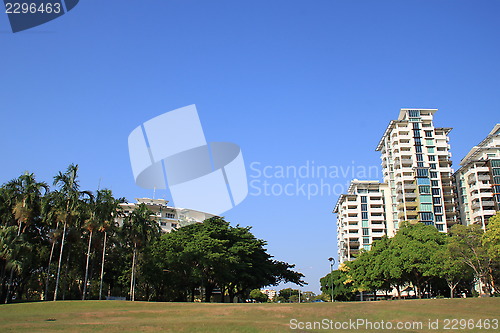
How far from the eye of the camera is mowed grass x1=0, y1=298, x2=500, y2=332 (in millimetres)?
24141

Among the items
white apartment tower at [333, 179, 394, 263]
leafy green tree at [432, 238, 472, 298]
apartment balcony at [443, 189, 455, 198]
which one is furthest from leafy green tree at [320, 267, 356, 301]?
apartment balcony at [443, 189, 455, 198]

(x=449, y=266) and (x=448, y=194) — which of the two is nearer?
(x=449, y=266)

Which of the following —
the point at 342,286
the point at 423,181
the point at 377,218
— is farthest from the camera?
the point at 377,218

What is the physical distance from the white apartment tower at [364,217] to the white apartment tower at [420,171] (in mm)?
2278

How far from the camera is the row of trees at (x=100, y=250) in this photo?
47656mm

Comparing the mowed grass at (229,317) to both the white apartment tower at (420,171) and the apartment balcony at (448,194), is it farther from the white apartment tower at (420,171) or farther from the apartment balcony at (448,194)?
the apartment balcony at (448,194)

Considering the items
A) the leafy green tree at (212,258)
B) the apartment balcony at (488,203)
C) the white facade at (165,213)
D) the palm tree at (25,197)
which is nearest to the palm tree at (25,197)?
the palm tree at (25,197)

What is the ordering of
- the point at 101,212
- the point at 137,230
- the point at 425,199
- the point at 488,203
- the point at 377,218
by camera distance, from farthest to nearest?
the point at 377,218 < the point at 425,199 < the point at 488,203 < the point at 137,230 < the point at 101,212

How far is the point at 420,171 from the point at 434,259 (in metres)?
57.8

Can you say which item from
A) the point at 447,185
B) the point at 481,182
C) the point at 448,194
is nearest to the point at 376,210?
the point at 448,194

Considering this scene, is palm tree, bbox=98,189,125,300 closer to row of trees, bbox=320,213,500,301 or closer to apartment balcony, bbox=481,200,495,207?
row of trees, bbox=320,213,500,301

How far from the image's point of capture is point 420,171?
4348 inches

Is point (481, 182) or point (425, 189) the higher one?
point (481, 182)

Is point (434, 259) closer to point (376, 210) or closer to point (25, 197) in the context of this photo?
point (25, 197)
